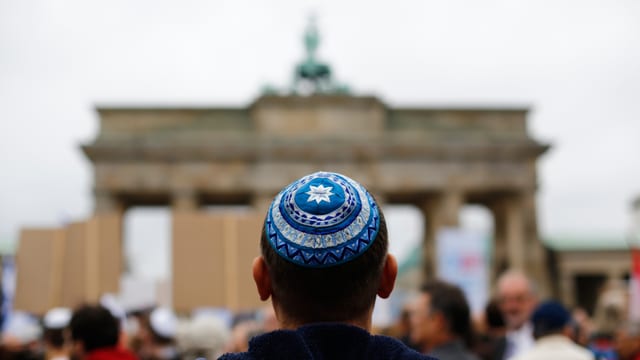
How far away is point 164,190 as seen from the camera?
42.2m

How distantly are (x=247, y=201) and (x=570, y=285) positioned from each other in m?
19.7

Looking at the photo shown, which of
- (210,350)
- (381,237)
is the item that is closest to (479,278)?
(210,350)

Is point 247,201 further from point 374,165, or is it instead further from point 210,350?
point 210,350

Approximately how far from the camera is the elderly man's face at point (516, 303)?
763 cm

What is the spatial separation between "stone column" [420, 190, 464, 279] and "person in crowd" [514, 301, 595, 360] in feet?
117

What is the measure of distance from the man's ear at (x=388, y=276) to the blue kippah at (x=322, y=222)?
150mm

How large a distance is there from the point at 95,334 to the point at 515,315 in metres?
4.26

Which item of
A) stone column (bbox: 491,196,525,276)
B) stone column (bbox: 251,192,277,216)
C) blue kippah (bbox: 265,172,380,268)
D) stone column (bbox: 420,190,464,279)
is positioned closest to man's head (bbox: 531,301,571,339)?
blue kippah (bbox: 265,172,380,268)

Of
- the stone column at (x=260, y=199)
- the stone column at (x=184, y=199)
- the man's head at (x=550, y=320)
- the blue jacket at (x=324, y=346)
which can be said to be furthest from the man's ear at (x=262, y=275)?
the stone column at (x=184, y=199)

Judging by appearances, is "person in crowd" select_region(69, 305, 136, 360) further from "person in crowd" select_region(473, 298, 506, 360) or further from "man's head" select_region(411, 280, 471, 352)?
"person in crowd" select_region(473, 298, 506, 360)

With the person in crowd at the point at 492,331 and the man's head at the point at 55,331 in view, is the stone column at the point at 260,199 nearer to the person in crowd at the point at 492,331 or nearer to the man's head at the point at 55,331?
the person in crowd at the point at 492,331

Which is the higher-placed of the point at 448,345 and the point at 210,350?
the point at 448,345

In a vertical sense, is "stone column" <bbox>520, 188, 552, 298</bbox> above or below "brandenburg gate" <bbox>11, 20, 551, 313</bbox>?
below

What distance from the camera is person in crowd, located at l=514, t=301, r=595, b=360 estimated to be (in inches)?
206
